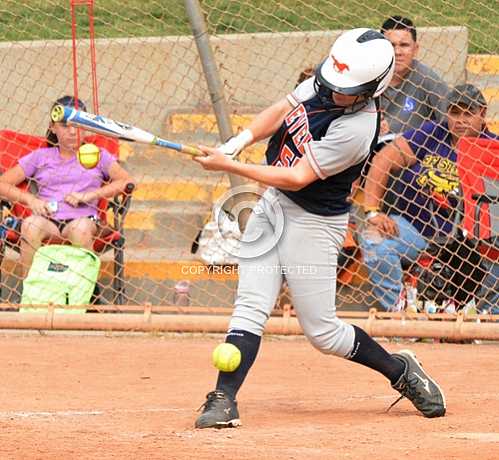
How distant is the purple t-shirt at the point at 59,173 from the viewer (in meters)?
7.93

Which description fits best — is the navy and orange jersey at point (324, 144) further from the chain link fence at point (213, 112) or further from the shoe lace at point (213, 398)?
the chain link fence at point (213, 112)

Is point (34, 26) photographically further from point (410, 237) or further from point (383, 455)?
point (383, 455)

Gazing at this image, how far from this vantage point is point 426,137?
758 cm

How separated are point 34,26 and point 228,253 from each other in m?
2.54

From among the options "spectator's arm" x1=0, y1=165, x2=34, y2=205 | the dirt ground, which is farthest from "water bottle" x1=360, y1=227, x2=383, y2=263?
"spectator's arm" x1=0, y1=165, x2=34, y2=205

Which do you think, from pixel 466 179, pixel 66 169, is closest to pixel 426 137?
pixel 466 179

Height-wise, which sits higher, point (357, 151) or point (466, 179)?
point (357, 151)

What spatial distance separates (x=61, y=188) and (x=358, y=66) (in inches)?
145

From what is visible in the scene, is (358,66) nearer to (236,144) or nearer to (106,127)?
(236,144)

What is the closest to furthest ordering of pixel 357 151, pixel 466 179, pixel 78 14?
pixel 357 151
pixel 466 179
pixel 78 14

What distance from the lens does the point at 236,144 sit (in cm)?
498

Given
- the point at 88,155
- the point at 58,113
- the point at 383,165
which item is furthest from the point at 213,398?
the point at 383,165

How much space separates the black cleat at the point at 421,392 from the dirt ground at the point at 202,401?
6cm

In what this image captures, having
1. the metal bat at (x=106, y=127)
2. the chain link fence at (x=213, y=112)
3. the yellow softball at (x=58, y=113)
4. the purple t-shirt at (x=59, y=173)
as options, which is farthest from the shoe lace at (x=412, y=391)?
the purple t-shirt at (x=59, y=173)
